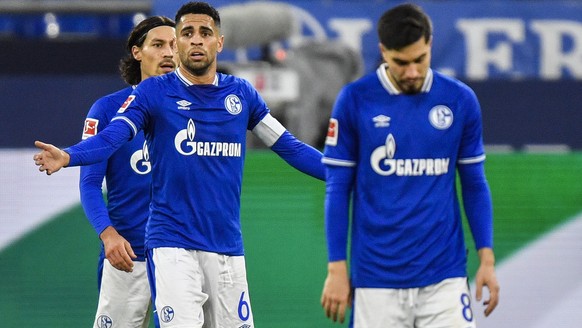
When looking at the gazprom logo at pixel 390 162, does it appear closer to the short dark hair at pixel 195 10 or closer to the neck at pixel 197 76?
the neck at pixel 197 76

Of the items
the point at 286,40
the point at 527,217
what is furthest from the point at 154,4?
the point at 527,217

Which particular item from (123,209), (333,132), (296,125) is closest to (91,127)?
(123,209)

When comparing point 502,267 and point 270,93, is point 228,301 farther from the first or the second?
point 270,93

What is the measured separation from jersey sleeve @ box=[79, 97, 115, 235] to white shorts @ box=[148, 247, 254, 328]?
0.45m

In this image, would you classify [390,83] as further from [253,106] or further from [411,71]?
[253,106]

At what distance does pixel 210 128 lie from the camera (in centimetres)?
581

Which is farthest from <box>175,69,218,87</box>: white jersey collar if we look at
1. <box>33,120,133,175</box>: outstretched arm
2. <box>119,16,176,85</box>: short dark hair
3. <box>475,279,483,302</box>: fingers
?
<box>475,279,483,302</box>: fingers

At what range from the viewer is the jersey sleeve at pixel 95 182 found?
607 centimetres

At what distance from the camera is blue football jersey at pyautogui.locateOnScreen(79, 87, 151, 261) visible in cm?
636

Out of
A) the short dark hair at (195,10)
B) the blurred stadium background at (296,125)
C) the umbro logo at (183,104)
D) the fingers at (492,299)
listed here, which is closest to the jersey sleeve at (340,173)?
the fingers at (492,299)

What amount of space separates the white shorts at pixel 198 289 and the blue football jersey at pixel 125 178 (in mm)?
631

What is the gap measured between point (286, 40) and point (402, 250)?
8.80 meters

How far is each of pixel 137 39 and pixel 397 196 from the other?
2.58 m

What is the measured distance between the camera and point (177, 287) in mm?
5574
